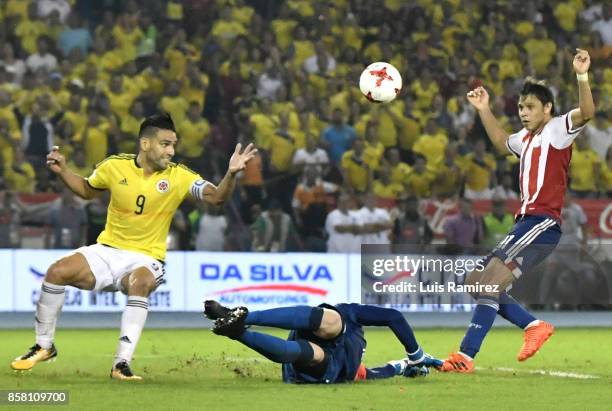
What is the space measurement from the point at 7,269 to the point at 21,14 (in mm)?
6197

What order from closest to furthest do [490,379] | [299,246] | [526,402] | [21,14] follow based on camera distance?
1. [526,402]
2. [490,379]
3. [299,246]
4. [21,14]

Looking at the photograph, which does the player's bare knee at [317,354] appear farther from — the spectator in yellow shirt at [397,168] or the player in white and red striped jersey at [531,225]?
the spectator in yellow shirt at [397,168]

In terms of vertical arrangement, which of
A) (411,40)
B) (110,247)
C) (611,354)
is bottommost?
(611,354)

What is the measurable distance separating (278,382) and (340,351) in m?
0.61

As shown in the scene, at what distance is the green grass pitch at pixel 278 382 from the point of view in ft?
27.6

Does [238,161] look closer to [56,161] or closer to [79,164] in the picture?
[56,161]

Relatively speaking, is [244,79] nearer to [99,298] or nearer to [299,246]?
[299,246]

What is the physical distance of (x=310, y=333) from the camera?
9.34 metres

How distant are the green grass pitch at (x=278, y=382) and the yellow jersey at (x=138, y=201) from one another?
1.06 metres

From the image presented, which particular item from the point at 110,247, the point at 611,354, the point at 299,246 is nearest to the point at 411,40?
the point at 299,246

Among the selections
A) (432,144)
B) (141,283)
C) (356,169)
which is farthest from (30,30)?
(141,283)

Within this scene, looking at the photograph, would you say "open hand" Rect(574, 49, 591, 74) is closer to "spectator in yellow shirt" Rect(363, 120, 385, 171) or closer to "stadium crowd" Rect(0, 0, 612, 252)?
"stadium crowd" Rect(0, 0, 612, 252)

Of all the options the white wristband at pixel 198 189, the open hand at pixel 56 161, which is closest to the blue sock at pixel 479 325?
the white wristband at pixel 198 189

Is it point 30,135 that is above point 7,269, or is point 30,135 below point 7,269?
above
